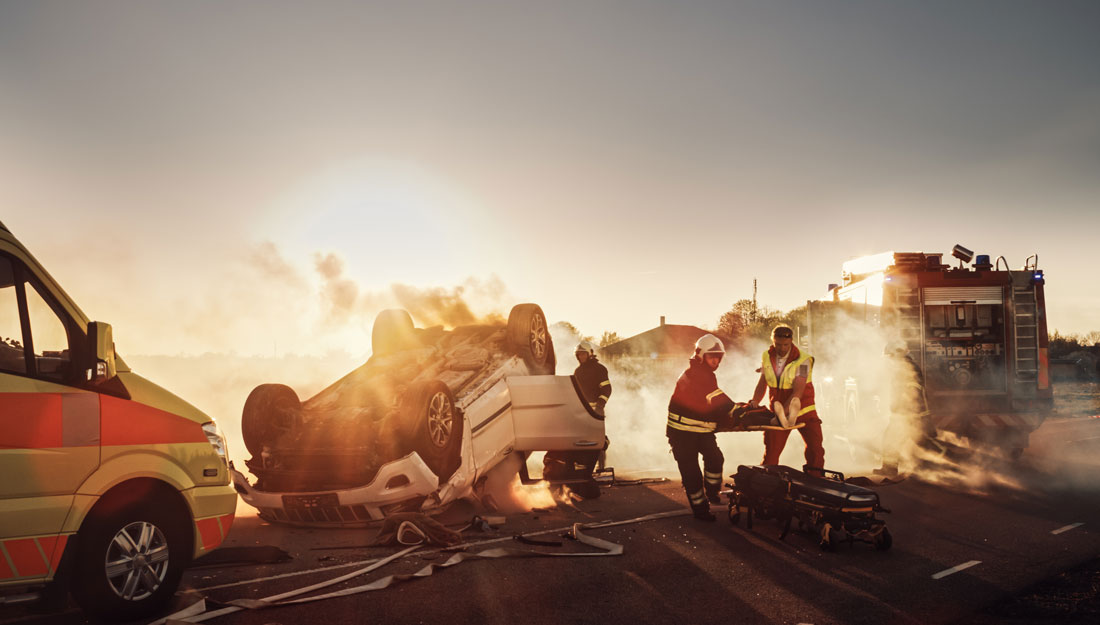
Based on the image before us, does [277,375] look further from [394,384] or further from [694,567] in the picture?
[694,567]

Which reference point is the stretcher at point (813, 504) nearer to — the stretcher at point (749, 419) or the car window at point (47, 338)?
the stretcher at point (749, 419)

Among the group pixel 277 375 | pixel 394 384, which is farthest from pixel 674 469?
pixel 277 375

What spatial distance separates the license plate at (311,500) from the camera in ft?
24.1

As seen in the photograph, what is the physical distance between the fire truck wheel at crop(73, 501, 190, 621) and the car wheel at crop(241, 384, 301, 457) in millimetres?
2737

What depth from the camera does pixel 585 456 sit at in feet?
32.6

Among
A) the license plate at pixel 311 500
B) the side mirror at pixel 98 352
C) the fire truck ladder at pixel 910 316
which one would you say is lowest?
the license plate at pixel 311 500

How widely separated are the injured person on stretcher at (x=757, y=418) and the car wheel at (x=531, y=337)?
2612mm

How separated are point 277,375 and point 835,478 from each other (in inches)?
719

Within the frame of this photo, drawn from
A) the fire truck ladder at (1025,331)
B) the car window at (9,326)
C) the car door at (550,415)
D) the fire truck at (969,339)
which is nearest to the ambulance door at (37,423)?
the car window at (9,326)

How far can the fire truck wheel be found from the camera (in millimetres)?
4582

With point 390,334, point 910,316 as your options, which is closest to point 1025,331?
point 910,316

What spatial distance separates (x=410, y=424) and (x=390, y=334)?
2.74 metres

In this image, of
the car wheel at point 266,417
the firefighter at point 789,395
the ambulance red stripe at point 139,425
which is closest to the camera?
the ambulance red stripe at point 139,425

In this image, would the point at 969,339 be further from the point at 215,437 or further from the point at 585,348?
the point at 215,437
